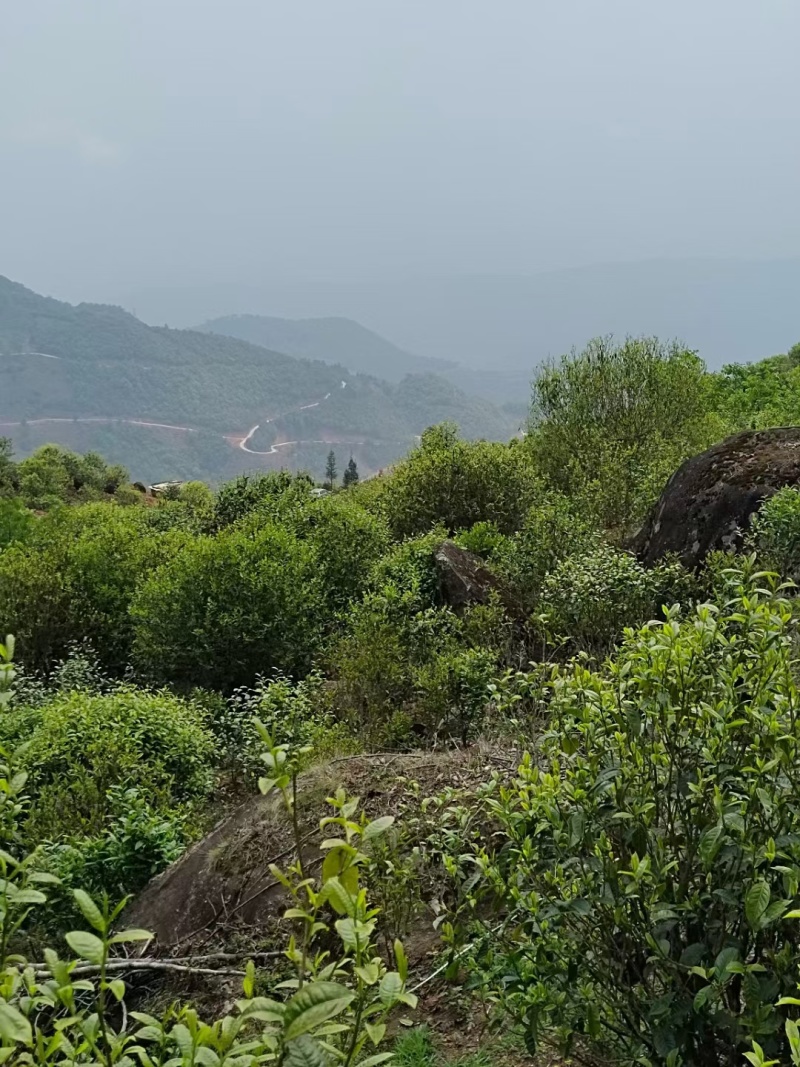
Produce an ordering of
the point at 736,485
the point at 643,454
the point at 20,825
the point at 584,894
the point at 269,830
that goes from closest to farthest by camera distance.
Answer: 1. the point at 584,894
2. the point at 269,830
3. the point at 20,825
4. the point at 736,485
5. the point at 643,454

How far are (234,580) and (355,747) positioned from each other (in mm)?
3765

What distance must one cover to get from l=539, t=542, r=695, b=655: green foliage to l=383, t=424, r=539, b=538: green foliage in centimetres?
572

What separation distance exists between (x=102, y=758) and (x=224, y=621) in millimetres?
3480

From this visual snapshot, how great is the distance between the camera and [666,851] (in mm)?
2127

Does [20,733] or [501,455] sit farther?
[501,455]

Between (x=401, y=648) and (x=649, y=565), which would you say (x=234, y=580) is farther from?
(x=649, y=565)

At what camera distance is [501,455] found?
14.4 m

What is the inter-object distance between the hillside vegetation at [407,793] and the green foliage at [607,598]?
0.11 feet

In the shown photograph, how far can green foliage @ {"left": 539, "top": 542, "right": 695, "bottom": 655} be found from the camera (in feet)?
25.3

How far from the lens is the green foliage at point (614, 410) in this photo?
1728cm

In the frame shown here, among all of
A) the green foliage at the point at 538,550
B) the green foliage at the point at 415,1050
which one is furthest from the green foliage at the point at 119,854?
the green foliage at the point at 538,550

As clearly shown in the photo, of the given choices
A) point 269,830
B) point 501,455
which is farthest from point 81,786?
point 501,455

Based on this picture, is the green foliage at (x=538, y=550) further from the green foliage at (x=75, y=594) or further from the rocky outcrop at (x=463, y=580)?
the green foliage at (x=75, y=594)

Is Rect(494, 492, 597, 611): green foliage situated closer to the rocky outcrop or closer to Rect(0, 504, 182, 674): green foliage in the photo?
the rocky outcrop
